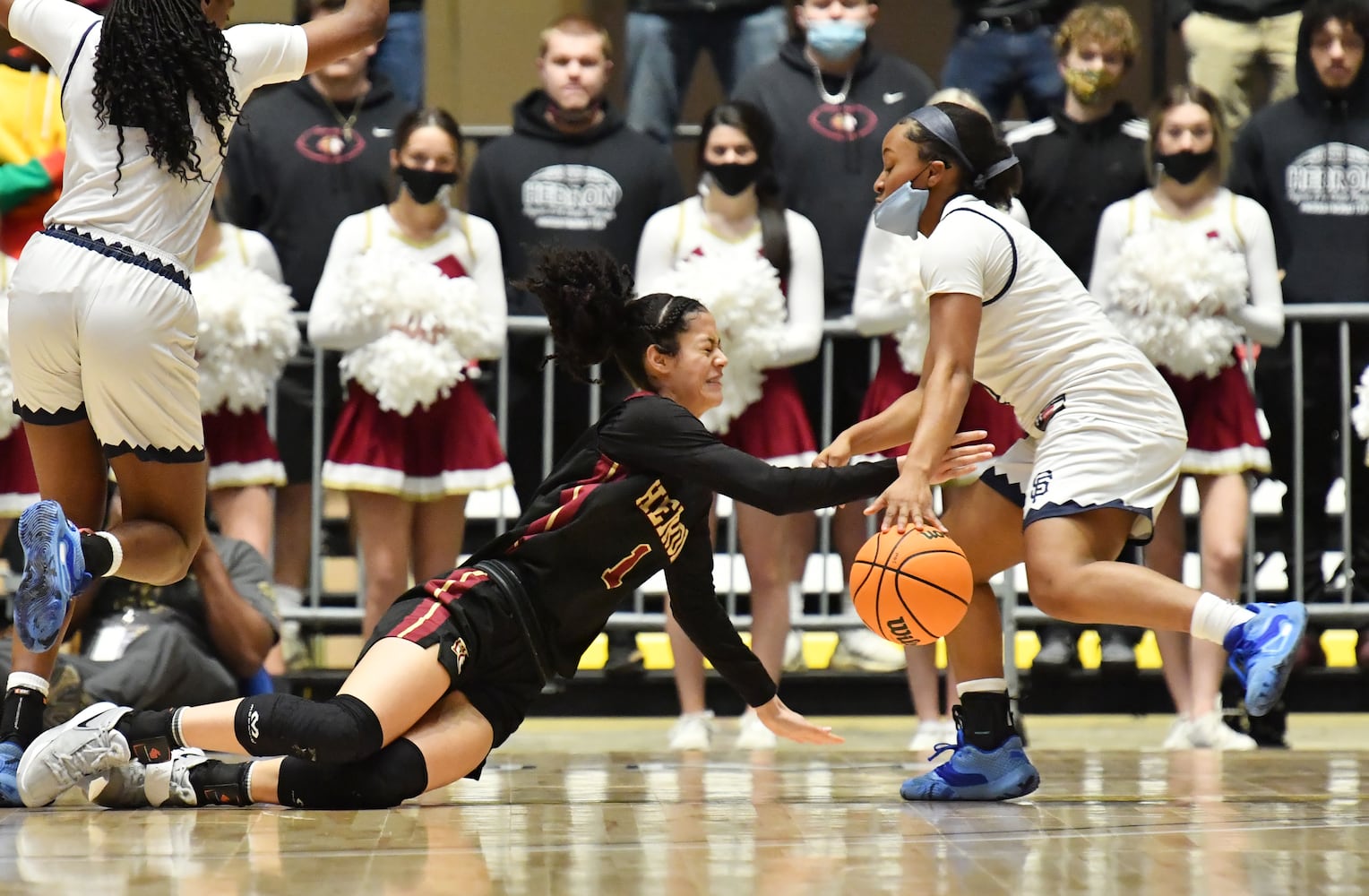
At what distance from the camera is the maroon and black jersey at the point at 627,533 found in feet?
14.0

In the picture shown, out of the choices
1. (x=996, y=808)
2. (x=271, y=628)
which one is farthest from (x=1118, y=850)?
(x=271, y=628)

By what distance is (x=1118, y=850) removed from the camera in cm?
352

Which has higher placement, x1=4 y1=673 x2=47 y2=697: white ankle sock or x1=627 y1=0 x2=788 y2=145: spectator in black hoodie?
x1=627 y1=0 x2=788 y2=145: spectator in black hoodie

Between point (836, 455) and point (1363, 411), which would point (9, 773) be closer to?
point (836, 455)

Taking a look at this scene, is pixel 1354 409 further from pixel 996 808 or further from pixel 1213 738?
pixel 996 808

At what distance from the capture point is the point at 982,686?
451cm

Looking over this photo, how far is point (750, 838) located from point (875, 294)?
297 centimetres

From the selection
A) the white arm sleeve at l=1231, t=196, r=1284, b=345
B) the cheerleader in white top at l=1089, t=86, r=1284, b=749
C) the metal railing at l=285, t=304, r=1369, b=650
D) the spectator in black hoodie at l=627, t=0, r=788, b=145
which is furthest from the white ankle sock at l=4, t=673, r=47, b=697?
the white arm sleeve at l=1231, t=196, r=1284, b=345

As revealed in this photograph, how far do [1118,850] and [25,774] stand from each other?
2.45 meters

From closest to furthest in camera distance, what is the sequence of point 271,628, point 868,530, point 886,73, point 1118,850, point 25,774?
point 1118,850 → point 25,774 → point 271,628 → point 868,530 → point 886,73

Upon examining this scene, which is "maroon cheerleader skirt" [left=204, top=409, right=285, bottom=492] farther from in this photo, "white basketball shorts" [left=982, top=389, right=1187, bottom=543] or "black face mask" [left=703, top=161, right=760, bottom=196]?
"white basketball shorts" [left=982, top=389, right=1187, bottom=543]

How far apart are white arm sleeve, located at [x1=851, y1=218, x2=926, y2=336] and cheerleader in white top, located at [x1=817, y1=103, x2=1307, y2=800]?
163cm

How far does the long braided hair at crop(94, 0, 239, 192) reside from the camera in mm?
4168

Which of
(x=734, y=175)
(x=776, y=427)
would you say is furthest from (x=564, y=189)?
(x=776, y=427)
